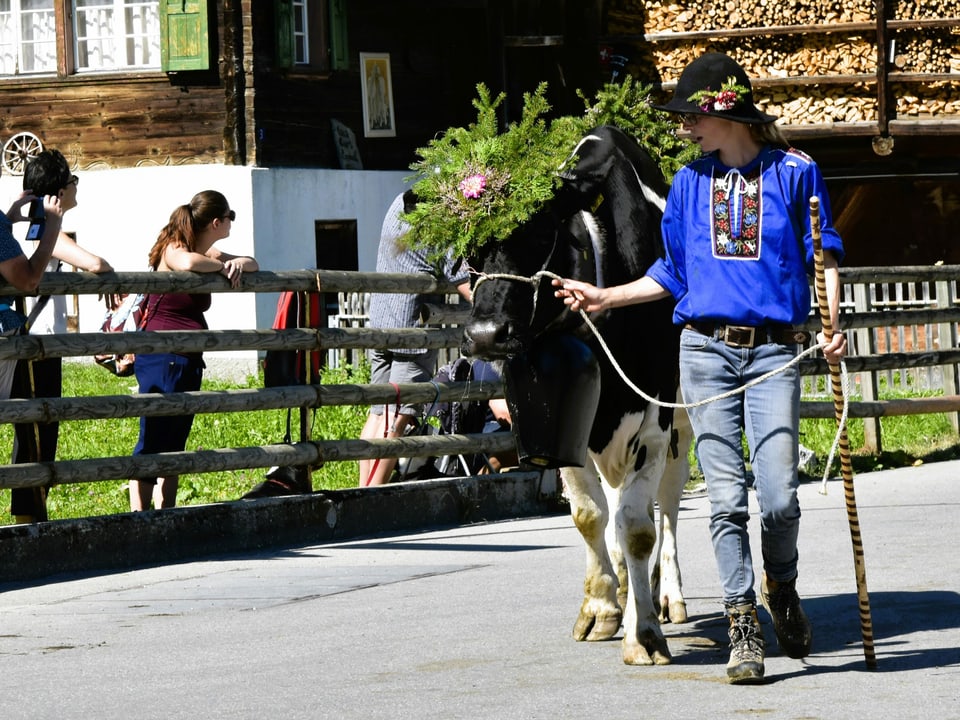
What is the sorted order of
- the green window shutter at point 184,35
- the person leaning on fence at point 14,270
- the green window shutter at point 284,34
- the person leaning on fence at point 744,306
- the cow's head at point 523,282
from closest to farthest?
the person leaning on fence at point 744,306 → the cow's head at point 523,282 → the person leaning on fence at point 14,270 → the green window shutter at point 184,35 → the green window shutter at point 284,34

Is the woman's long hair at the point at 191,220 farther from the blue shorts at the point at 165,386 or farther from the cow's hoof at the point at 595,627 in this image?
the cow's hoof at the point at 595,627

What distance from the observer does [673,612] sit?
24.7 feet

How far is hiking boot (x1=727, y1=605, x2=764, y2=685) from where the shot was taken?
601cm

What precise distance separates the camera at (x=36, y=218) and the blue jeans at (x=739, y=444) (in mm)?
4367

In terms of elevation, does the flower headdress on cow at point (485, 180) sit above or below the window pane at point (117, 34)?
below

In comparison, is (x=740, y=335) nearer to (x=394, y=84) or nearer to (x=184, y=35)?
(x=184, y=35)

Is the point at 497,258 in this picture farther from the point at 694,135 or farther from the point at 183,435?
the point at 183,435

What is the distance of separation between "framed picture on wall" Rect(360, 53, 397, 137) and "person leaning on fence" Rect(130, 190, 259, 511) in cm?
1380

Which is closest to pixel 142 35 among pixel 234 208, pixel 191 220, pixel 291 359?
pixel 234 208

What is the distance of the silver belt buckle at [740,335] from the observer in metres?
6.20

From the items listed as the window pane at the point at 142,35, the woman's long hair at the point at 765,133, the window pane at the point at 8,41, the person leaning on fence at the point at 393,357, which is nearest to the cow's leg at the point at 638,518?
the woman's long hair at the point at 765,133

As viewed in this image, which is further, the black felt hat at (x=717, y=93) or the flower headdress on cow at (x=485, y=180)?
the flower headdress on cow at (x=485, y=180)

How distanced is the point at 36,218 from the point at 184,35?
12.8 meters

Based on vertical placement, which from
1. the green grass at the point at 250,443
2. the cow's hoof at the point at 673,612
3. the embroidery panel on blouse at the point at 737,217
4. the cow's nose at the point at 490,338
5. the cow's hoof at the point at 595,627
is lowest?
the green grass at the point at 250,443
